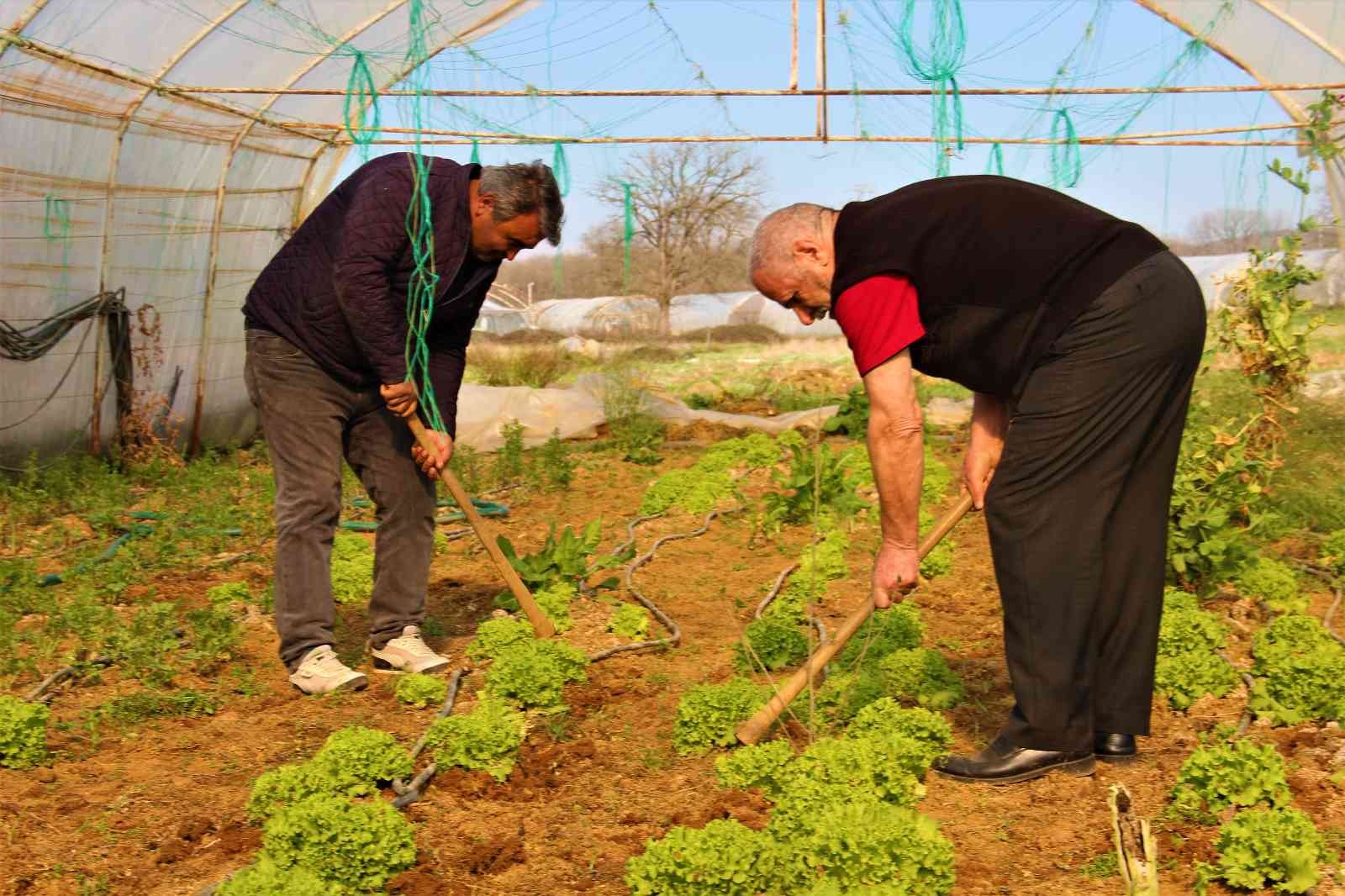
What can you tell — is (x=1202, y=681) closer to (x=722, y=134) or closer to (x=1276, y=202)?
(x=722, y=134)

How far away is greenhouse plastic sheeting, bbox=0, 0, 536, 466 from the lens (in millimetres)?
7273

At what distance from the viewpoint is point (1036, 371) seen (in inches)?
129

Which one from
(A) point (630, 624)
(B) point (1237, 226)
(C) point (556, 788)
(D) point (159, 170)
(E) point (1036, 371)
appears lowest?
(C) point (556, 788)

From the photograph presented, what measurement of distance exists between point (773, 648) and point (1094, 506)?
1.44 m

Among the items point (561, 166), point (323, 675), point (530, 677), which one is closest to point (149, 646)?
point (323, 675)

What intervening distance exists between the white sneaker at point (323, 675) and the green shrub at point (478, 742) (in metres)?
0.67

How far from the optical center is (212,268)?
9.49 meters

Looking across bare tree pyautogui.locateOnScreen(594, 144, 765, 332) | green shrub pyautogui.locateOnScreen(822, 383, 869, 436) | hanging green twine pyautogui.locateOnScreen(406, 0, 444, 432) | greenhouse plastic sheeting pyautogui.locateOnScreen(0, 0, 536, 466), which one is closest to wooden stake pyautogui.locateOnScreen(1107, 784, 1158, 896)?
hanging green twine pyautogui.locateOnScreen(406, 0, 444, 432)

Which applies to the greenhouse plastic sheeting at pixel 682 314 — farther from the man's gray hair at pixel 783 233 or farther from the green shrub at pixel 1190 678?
the man's gray hair at pixel 783 233

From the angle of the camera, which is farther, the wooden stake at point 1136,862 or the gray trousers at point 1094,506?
the gray trousers at point 1094,506

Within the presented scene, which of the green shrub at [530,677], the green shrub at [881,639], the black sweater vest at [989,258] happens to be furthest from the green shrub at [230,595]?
the black sweater vest at [989,258]

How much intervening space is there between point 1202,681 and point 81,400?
22.6 feet

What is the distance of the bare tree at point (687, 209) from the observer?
50.0 ft

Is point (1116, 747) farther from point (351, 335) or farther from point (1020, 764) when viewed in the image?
point (351, 335)
